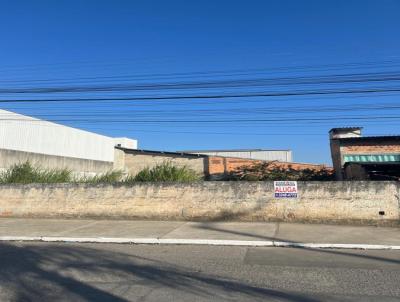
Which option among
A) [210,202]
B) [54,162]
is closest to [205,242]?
[210,202]

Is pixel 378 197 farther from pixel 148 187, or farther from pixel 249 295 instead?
pixel 249 295

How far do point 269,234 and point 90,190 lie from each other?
23.8 ft

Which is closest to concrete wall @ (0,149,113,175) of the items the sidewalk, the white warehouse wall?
the white warehouse wall

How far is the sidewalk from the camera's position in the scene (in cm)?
1167

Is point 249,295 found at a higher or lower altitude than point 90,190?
lower

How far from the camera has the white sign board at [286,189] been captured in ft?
48.9

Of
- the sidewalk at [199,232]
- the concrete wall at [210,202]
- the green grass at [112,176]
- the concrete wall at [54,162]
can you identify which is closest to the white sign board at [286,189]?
the concrete wall at [210,202]

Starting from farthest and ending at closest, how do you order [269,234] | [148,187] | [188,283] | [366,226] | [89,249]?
[148,187]
[366,226]
[269,234]
[89,249]
[188,283]

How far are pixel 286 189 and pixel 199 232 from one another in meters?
3.52

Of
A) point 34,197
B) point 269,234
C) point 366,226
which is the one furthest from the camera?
point 34,197

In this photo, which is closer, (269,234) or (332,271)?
(332,271)

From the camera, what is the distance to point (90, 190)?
16828 millimetres

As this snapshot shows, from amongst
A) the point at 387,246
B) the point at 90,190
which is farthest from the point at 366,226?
the point at 90,190

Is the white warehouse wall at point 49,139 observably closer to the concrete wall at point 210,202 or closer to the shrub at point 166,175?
the concrete wall at point 210,202
